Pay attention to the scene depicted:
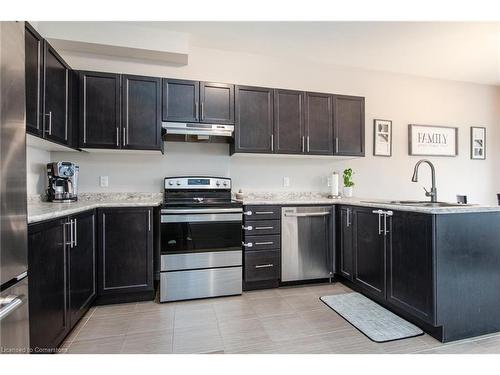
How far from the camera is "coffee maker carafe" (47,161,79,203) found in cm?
245

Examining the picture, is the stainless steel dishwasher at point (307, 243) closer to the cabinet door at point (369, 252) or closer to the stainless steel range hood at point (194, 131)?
the cabinet door at point (369, 252)

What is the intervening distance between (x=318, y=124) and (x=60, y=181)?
2765 mm

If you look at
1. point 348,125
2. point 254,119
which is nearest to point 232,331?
point 254,119

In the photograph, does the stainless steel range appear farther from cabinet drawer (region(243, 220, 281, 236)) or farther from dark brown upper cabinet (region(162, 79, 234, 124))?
dark brown upper cabinet (region(162, 79, 234, 124))

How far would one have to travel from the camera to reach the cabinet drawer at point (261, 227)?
8.73 feet

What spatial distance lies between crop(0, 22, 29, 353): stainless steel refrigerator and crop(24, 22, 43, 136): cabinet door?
73cm

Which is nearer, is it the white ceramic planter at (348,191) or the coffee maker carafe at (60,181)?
the coffee maker carafe at (60,181)

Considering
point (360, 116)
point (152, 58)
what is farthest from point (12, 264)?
point (360, 116)

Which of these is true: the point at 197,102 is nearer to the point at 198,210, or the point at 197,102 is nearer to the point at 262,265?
the point at 198,210

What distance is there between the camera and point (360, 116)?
126 inches

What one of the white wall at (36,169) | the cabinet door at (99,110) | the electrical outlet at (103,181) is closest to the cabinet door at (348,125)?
the cabinet door at (99,110)

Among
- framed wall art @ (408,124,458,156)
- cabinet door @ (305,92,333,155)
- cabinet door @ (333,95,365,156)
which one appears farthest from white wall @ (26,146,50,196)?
framed wall art @ (408,124,458,156)

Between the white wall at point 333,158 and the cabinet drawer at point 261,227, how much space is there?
690 mm
